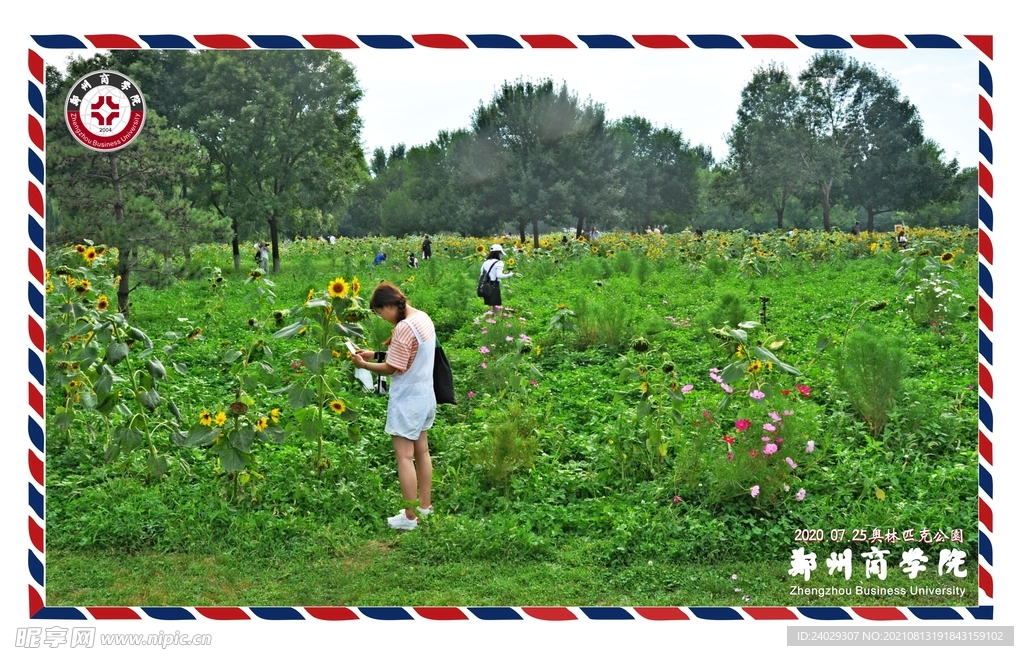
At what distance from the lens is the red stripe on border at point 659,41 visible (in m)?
4.12

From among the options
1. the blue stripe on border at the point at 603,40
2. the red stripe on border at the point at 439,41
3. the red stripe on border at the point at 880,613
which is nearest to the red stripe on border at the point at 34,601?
the red stripe on border at the point at 439,41

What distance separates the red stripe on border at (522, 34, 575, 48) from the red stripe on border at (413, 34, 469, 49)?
27cm

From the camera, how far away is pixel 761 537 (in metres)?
4.78

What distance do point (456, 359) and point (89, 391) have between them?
10.6 feet

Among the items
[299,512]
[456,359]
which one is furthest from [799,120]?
[299,512]

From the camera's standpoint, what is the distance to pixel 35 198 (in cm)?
416

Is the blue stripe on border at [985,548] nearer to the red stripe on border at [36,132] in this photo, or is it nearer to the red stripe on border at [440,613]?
the red stripe on border at [440,613]

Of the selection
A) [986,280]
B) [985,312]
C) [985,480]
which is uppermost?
[986,280]

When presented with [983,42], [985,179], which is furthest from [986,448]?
[983,42]

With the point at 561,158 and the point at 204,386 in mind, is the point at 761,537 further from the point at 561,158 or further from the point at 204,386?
the point at 204,386

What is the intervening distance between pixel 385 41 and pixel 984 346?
284cm

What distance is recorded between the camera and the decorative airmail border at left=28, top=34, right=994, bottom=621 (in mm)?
4059

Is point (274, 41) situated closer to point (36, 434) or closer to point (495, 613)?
point (36, 434)

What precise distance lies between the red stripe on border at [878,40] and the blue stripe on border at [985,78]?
33 centimetres
